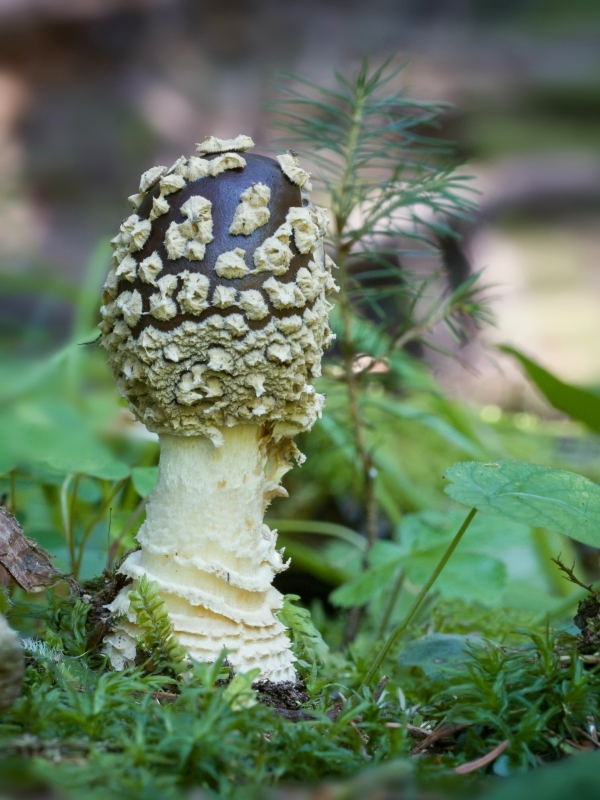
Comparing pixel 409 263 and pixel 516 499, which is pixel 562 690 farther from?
pixel 409 263

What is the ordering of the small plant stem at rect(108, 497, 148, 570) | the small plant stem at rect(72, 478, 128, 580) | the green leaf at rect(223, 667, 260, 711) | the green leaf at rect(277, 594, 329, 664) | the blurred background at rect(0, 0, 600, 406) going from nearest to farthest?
the green leaf at rect(223, 667, 260, 711) → the green leaf at rect(277, 594, 329, 664) → the small plant stem at rect(72, 478, 128, 580) → the small plant stem at rect(108, 497, 148, 570) → the blurred background at rect(0, 0, 600, 406)

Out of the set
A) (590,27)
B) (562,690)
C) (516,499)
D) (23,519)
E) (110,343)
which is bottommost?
(23,519)

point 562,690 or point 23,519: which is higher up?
point 562,690

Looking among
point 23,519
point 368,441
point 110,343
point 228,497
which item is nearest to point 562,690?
point 228,497

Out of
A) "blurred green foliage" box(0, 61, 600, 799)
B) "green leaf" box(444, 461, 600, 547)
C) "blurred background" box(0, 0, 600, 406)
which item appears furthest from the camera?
"blurred background" box(0, 0, 600, 406)

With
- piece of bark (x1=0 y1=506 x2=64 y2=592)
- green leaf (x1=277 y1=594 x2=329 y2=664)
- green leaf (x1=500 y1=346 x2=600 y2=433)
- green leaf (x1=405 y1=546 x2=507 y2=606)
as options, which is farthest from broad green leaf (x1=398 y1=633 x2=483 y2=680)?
green leaf (x1=500 y1=346 x2=600 y2=433)

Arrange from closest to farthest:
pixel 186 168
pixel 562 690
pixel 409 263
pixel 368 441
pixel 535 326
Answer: pixel 562 690 < pixel 186 168 < pixel 368 441 < pixel 409 263 < pixel 535 326

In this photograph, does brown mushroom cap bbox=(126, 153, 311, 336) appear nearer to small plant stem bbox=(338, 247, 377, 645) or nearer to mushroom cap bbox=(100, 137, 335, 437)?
mushroom cap bbox=(100, 137, 335, 437)

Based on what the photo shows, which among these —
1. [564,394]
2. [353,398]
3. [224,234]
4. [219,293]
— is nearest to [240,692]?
[219,293]
